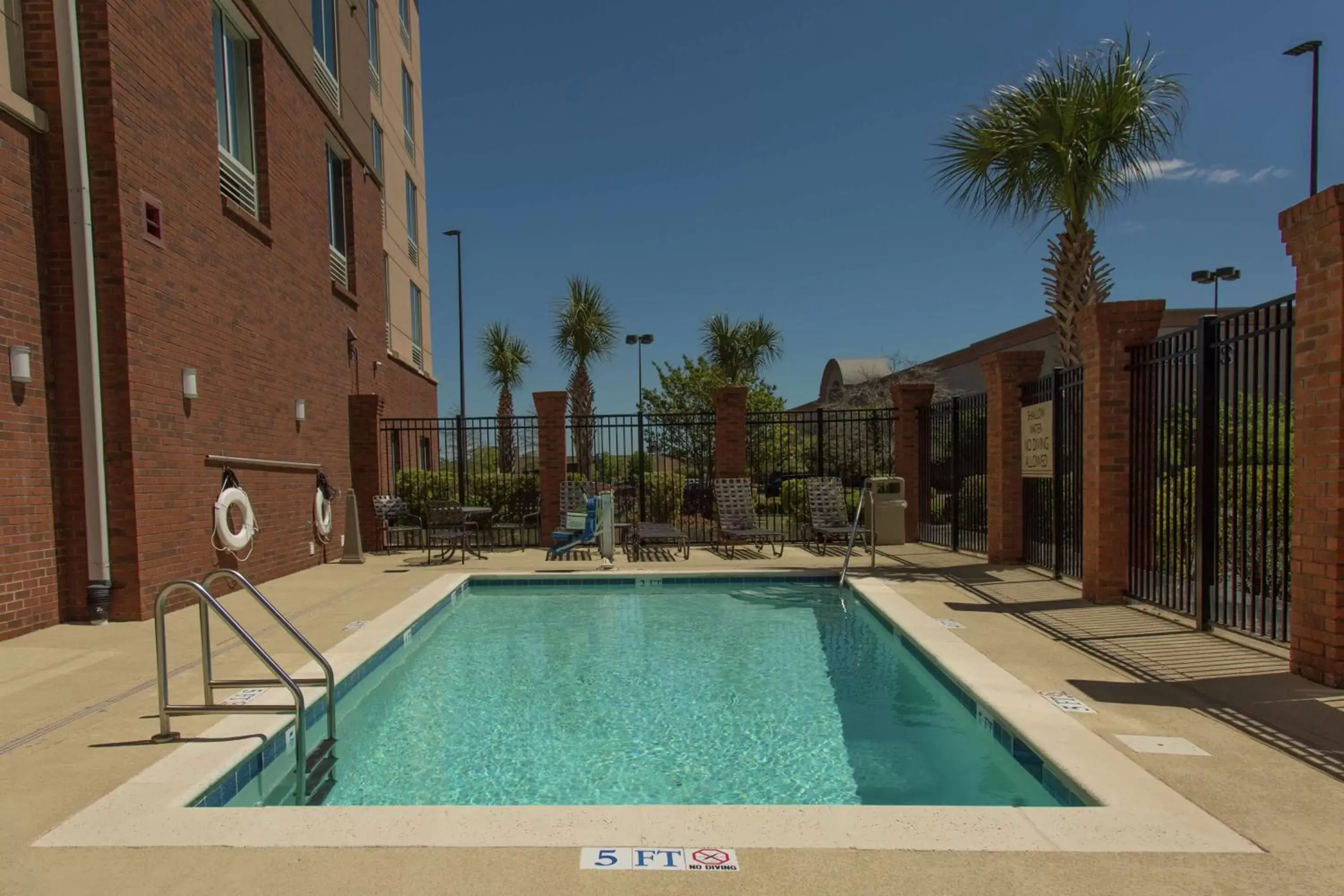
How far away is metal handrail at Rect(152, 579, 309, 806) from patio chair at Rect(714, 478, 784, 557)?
26.0 feet

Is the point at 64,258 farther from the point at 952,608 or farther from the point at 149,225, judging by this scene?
the point at 952,608

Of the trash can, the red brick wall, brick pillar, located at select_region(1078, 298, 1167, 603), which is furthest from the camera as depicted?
the trash can

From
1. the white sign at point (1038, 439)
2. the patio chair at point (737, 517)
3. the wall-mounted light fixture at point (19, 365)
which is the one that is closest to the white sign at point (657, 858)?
the wall-mounted light fixture at point (19, 365)

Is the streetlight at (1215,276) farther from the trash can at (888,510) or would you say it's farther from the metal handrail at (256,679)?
the metal handrail at (256,679)

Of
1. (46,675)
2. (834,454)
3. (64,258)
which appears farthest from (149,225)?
(834,454)

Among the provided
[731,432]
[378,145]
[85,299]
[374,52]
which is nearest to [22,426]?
[85,299]

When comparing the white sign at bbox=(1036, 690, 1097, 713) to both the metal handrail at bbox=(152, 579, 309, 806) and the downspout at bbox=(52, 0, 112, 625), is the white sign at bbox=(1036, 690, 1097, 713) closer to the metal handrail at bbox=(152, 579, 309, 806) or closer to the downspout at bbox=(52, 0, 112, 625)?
the metal handrail at bbox=(152, 579, 309, 806)

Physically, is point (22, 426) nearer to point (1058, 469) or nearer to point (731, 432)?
point (731, 432)

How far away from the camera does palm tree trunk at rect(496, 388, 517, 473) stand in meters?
13.9

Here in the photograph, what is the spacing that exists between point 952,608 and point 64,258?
8030 millimetres

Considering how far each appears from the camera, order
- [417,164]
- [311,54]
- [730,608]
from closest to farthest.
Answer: [730,608] < [311,54] < [417,164]

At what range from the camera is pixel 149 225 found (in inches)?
259

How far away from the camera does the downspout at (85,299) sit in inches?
236

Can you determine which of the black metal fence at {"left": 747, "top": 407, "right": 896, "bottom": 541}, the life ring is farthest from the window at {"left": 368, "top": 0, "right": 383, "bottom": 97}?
the life ring
